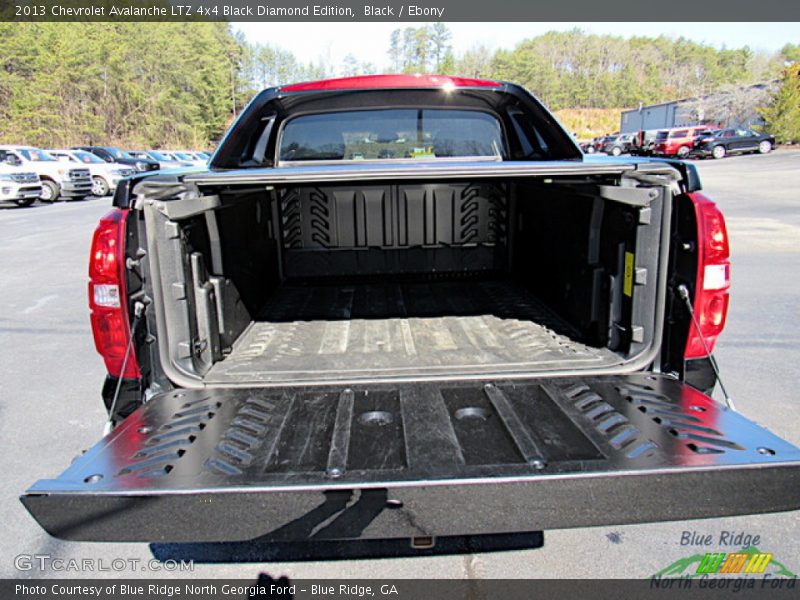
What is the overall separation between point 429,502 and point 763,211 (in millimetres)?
14122

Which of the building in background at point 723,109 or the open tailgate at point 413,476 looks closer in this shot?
the open tailgate at point 413,476

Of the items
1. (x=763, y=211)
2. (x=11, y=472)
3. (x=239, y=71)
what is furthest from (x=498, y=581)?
(x=239, y=71)

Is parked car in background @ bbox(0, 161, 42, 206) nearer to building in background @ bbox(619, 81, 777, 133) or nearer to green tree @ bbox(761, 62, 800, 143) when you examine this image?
green tree @ bbox(761, 62, 800, 143)

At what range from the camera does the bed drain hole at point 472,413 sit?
2.09m

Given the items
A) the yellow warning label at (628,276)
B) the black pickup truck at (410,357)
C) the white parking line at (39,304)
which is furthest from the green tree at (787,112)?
the yellow warning label at (628,276)

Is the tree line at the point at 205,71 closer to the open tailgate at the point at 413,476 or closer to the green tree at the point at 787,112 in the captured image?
the green tree at the point at 787,112

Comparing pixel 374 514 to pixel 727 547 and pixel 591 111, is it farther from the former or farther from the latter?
pixel 591 111

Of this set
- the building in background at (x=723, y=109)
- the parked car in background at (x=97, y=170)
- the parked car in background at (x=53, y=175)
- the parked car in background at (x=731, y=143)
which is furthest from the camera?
the building in background at (x=723, y=109)

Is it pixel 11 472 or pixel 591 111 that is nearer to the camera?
pixel 11 472

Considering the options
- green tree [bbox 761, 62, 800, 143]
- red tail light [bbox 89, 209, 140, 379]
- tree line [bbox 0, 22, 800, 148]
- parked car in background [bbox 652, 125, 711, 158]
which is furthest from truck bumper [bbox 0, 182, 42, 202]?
green tree [bbox 761, 62, 800, 143]

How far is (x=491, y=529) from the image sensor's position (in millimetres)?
1600

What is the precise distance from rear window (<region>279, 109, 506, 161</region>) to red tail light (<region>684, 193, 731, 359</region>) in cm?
199

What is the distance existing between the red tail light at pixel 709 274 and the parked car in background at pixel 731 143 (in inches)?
1460

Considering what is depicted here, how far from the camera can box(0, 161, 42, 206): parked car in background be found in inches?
624
